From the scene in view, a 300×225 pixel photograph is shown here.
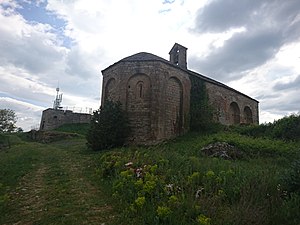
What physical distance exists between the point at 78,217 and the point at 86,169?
18.7 feet

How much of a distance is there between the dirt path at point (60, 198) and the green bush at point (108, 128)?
5.83 metres

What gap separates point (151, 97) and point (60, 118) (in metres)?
22.0

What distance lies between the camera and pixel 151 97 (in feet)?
63.3

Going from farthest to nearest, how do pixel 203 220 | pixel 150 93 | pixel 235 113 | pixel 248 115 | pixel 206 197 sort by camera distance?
pixel 248 115
pixel 235 113
pixel 150 93
pixel 206 197
pixel 203 220

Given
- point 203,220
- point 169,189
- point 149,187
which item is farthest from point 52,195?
point 203,220

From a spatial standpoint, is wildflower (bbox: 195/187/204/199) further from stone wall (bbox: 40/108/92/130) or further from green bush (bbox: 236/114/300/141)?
stone wall (bbox: 40/108/92/130)

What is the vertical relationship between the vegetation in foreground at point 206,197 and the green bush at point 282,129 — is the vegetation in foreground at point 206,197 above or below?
below

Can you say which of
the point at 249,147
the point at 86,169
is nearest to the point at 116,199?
the point at 86,169

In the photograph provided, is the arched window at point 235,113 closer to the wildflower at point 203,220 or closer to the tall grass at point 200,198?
the tall grass at point 200,198

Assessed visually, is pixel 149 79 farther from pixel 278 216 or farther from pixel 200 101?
pixel 278 216

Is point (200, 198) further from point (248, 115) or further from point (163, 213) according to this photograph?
point (248, 115)

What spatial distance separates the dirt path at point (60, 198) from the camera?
568 centimetres

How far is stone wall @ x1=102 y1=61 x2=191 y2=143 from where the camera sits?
18.9 m

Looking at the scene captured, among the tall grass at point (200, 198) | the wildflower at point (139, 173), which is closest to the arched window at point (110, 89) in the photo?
the tall grass at point (200, 198)
